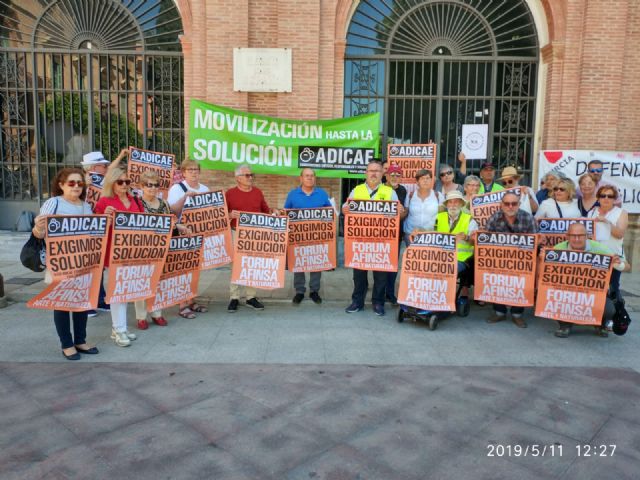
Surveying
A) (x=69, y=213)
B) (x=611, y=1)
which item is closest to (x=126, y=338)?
(x=69, y=213)

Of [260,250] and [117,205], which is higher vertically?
[117,205]

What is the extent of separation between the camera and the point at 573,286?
5.67 meters

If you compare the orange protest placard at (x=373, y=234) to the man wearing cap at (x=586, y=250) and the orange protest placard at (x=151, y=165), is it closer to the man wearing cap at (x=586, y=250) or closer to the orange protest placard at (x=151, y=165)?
the man wearing cap at (x=586, y=250)

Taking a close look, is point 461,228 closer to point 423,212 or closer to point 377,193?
point 423,212

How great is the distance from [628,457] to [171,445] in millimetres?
2998

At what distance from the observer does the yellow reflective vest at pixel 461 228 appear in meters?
6.20

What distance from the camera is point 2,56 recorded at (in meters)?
10.5

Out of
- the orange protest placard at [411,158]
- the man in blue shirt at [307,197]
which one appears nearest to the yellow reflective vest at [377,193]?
the man in blue shirt at [307,197]

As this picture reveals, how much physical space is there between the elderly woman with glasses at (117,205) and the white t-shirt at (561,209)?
496 centimetres

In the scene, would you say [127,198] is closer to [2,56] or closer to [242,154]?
[242,154]

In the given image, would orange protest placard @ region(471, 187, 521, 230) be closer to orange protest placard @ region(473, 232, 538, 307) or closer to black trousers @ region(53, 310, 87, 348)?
orange protest placard @ region(473, 232, 538, 307)

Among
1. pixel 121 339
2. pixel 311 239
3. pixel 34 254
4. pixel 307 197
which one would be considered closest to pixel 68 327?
pixel 121 339

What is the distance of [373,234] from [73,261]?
→ 11.7ft

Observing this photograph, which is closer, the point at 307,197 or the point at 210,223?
the point at 210,223
